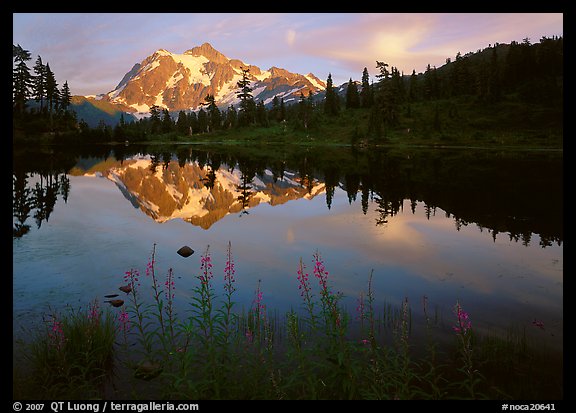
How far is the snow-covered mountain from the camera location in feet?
106

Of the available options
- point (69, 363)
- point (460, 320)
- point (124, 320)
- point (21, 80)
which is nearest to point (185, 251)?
point (69, 363)

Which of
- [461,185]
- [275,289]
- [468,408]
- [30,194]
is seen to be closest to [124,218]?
[30,194]

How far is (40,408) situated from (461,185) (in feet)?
147

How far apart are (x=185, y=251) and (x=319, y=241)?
7.81m

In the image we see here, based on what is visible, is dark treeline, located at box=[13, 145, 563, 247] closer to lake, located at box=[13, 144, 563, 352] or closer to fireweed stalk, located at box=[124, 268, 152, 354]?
lake, located at box=[13, 144, 563, 352]

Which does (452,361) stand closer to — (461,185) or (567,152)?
(567,152)

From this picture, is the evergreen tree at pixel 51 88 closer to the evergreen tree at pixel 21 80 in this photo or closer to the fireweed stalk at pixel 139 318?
the evergreen tree at pixel 21 80

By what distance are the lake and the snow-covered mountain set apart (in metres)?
0.28

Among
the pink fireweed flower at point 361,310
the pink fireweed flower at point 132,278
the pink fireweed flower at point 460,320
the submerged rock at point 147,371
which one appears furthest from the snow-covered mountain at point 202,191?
the pink fireweed flower at point 460,320

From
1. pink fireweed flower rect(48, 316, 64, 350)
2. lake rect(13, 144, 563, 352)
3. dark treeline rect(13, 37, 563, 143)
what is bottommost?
lake rect(13, 144, 563, 352)

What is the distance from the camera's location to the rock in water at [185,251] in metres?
20.3

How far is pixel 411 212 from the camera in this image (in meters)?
31.2

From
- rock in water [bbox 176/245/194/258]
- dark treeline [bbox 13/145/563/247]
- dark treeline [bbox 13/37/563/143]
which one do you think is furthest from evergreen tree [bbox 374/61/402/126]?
rock in water [bbox 176/245/194/258]

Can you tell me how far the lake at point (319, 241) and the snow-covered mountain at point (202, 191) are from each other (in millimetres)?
280
